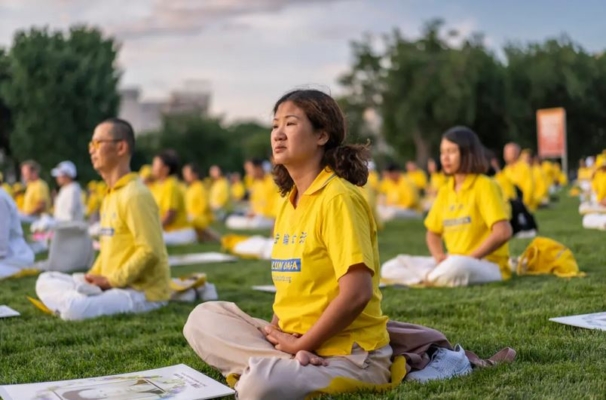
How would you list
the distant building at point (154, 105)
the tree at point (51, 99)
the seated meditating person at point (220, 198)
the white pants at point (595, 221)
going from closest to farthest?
1. the white pants at point (595, 221)
2. the seated meditating person at point (220, 198)
3. the tree at point (51, 99)
4. the distant building at point (154, 105)

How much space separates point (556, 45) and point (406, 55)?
748cm

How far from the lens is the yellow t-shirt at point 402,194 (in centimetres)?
1766

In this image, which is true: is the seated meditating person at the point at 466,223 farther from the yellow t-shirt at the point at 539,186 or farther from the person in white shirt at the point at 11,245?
the yellow t-shirt at the point at 539,186

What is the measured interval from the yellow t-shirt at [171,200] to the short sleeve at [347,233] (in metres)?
7.47

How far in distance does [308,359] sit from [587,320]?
6.12ft

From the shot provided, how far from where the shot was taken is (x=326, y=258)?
322 centimetres

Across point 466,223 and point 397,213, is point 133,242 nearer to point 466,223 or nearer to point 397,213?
point 466,223

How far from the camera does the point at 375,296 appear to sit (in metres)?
3.25

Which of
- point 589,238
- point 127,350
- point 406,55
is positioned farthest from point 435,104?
point 127,350

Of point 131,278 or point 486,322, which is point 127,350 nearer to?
point 131,278

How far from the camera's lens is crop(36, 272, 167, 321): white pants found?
5.34m

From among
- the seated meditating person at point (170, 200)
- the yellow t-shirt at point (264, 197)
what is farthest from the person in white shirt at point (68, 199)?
the yellow t-shirt at point (264, 197)

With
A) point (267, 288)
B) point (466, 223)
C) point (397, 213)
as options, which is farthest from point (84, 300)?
point (397, 213)

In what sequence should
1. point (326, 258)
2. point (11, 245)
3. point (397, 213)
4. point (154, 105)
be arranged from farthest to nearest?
point (154, 105)
point (397, 213)
point (11, 245)
point (326, 258)
